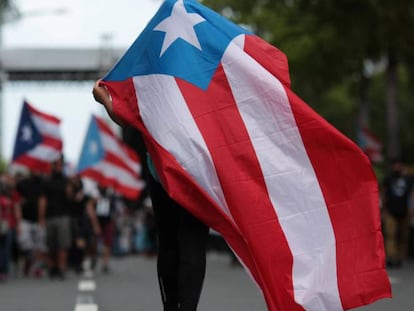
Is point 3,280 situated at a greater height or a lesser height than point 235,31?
lesser

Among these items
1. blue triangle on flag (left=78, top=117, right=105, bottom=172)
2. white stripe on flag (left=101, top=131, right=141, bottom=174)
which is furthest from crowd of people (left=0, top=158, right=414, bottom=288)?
white stripe on flag (left=101, top=131, right=141, bottom=174)

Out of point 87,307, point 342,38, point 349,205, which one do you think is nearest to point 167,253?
point 349,205

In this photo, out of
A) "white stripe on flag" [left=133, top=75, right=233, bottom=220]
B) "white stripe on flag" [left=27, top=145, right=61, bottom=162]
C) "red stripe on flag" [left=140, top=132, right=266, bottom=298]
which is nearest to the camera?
"red stripe on flag" [left=140, top=132, right=266, bottom=298]

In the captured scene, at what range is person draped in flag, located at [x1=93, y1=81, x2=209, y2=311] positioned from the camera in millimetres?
7704

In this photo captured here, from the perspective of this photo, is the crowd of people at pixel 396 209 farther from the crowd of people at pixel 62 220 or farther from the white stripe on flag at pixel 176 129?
the white stripe on flag at pixel 176 129

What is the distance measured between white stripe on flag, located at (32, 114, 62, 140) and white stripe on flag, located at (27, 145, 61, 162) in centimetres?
21

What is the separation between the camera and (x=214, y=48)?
798 cm

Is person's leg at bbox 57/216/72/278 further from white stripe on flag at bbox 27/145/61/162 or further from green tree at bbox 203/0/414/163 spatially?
green tree at bbox 203/0/414/163

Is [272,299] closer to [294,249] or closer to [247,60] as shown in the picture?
[294,249]

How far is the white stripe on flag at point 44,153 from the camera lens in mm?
21403

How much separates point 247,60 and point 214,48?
21 centimetres

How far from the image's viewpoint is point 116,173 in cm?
2358

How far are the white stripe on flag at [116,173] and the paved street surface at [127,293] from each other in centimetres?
358

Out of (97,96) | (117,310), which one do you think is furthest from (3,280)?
(97,96)
